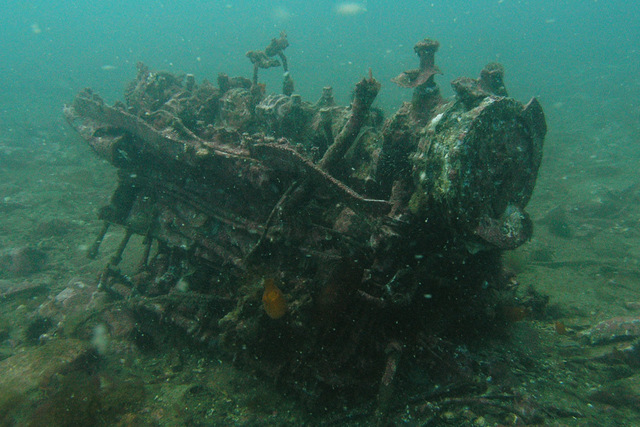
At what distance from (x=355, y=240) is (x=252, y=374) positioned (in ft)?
7.14

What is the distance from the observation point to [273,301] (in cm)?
327

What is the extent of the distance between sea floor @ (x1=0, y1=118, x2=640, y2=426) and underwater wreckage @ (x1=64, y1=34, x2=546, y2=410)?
40cm

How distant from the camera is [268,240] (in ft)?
12.8

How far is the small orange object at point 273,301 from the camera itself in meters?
3.27

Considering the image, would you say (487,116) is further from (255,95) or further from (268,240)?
(255,95)

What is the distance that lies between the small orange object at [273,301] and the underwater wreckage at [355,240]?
0.04 ft

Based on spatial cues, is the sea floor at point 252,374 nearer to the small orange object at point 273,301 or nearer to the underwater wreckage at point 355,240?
the underwater wreckage at point 355,240

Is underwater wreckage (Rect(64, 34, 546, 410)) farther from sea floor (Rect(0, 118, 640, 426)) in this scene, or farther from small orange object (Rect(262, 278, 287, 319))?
sea floor (Rect(0, 118, 640, 426))

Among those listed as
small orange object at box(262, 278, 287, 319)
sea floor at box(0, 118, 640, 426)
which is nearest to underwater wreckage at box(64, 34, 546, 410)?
small orange object at box(262, 278, 287, 319)

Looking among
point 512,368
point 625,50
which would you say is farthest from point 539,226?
point 625,50

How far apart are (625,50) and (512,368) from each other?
78.1 metres

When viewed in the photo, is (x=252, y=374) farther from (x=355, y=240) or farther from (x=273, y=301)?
(x=355, y=240)

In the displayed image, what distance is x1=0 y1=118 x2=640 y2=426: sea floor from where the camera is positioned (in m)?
3.36

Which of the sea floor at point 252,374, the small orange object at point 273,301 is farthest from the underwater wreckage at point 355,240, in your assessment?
the sea floor at point 252,374
